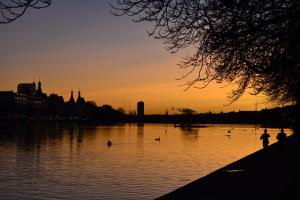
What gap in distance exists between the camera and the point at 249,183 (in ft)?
64.4

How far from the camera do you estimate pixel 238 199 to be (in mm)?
15812

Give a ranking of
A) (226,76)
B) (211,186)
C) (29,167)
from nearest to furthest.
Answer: (226,76) → (211,186) → (29,167)

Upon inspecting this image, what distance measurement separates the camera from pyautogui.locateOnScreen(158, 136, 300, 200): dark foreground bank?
1644 centimetres

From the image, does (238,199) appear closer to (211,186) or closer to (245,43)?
(211,186)

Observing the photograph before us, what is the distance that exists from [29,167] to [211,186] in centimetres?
2658

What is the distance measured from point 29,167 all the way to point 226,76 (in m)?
30.9

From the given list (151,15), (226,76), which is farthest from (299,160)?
(151,15)

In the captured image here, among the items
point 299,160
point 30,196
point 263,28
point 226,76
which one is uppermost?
point 263,28

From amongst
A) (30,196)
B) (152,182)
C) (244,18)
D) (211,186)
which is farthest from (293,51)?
(152,182)

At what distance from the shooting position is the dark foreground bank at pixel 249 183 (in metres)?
16.4

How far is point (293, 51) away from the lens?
13570mm

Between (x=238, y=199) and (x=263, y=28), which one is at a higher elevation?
(x=263, y=28)

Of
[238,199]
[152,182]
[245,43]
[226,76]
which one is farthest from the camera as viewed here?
[152,182]

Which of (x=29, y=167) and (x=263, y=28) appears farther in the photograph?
(x=29, y=167)
